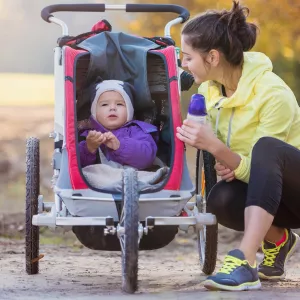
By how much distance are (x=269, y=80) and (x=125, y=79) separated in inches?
33.9

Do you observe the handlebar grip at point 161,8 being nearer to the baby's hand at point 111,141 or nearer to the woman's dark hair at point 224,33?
the woman's dark hair at point 224,33

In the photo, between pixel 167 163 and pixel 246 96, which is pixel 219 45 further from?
pixel 167 163

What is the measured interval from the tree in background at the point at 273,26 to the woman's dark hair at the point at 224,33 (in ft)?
10.0

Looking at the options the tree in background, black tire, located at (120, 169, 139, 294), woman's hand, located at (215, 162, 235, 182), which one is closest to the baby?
woman's hand, located at (215, 162, 235, 182)

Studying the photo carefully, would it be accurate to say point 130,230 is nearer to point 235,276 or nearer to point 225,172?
point 235,276

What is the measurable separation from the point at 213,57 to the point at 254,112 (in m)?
0.28

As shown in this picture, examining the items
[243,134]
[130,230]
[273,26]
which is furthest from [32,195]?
[273,26]

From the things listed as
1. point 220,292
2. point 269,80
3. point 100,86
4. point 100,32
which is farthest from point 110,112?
point 220,292

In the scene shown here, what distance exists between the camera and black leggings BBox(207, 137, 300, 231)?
124 inches

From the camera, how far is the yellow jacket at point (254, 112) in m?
3.35

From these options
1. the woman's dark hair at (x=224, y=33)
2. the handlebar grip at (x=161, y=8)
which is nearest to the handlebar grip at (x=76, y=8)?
the handlebar grip at (x=161, y=8)

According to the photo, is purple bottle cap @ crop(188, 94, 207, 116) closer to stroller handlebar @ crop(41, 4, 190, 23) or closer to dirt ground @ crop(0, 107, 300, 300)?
dirt ground @ crop(0, 107, 300, 300)

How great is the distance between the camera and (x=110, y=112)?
12.5ft

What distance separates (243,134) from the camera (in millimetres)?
3453
